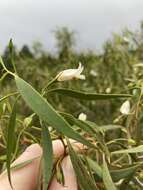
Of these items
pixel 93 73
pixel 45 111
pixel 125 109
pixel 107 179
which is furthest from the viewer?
pixel 93 73

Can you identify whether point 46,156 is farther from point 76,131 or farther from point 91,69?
point 91,69

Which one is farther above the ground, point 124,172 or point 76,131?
point 76,131

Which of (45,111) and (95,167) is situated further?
(95,167)

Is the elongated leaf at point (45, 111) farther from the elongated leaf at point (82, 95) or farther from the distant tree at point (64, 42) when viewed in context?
the distant tree at point (64, 42)

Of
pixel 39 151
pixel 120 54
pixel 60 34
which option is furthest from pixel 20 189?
pixel 60 34

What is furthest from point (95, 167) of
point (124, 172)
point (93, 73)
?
point (93, 73)

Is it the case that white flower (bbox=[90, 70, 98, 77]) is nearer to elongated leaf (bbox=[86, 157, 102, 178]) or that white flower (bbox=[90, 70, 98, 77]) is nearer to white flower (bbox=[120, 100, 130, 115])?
white flower (bbox=[120, 100, 130, 115])

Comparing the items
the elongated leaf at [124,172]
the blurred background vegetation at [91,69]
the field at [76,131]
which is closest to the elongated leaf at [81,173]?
the field at [76,131]

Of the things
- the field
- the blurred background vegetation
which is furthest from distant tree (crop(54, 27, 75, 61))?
the field
